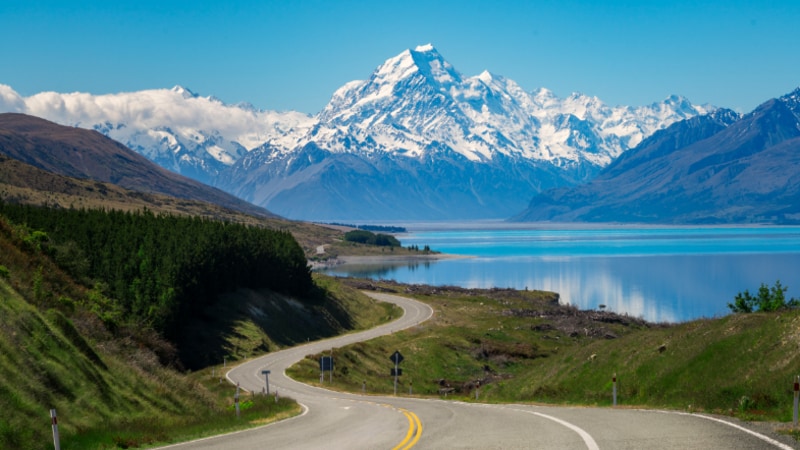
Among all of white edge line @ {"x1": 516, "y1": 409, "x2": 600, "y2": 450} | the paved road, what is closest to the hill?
the paved road

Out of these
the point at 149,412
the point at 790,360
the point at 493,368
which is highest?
the point at 790,360

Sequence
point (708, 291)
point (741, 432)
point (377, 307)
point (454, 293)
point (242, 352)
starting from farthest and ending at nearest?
point (708, 291), point (454, 293), point (377, 307), point (242, 352), point (741, 432)

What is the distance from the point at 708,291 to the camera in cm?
17050

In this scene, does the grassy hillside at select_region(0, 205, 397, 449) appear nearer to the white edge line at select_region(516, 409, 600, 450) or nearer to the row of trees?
the white edge line at select_region(516, 409, 600, 450)

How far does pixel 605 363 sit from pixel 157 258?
187 ft

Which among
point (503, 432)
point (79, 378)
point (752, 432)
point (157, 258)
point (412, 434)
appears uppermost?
point (157, 258)

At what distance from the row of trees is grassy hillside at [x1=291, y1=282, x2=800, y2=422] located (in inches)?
675

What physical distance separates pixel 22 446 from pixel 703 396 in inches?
801

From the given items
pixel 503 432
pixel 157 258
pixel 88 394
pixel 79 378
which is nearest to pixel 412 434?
pixel 503 432

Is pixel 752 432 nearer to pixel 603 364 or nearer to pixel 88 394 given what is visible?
pixel 88 394

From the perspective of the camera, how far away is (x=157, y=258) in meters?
87.2

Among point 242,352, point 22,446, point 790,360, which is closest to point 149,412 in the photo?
point 22,446

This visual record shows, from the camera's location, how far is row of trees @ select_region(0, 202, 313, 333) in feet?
254

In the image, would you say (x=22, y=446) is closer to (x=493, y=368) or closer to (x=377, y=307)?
(x=493, y=368)
